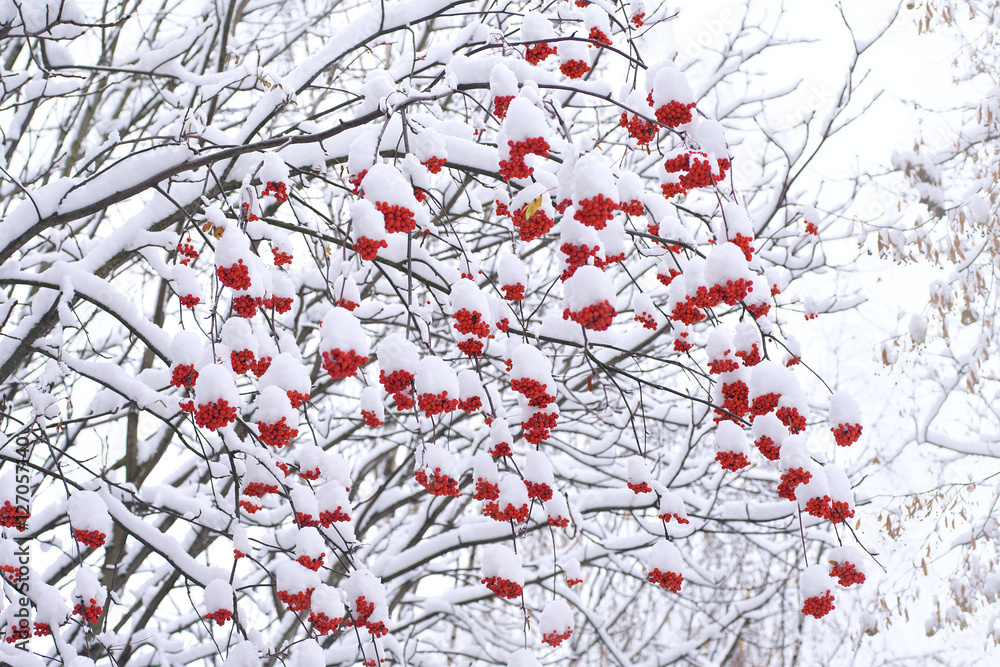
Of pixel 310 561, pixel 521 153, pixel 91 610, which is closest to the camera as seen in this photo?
pixel 521 153

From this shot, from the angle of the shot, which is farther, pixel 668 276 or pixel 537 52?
pixel 668 276

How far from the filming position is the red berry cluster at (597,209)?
1239 mm

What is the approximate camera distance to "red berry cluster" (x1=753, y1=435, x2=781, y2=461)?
69.5 inches

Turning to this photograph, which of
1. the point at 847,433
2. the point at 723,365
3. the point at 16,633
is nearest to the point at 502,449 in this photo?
the point at 723,365

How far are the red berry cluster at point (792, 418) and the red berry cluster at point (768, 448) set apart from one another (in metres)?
0.12

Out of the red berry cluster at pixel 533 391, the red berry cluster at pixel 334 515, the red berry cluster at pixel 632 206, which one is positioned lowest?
the red berry cluster at pixel 334 515

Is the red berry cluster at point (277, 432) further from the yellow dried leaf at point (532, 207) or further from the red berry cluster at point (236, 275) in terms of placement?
the yellow dried leaf at point (532, 207)

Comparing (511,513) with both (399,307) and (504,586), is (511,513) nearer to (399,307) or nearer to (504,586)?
(504,586)

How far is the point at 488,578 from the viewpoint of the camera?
196 cm

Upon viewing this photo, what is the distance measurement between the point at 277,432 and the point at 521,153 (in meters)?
0.81

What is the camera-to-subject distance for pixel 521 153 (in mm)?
1356

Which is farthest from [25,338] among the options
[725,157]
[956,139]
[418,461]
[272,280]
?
[956,139]

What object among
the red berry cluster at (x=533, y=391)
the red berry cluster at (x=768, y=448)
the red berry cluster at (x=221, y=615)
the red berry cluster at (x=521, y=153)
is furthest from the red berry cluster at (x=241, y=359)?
the red berry cluster at (x=768, y=448)

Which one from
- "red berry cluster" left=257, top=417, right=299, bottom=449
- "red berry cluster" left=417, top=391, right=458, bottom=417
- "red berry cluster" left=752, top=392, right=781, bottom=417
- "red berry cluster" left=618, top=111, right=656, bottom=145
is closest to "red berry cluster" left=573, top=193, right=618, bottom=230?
"red berry cluster" left=417, top=391, right=458, bottom=417
